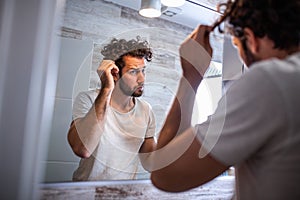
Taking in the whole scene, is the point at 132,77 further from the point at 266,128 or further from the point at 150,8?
the point at 266,128

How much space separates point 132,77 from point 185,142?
0.40 metres

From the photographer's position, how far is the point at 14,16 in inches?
20.4

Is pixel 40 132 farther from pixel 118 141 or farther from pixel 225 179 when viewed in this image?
pixel 225 179

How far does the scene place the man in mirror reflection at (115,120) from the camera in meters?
0.90

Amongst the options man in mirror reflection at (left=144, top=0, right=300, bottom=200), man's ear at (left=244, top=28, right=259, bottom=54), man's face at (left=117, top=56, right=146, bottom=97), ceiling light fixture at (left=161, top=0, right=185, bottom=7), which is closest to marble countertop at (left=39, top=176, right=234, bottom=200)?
man in mirror reflection at (left=144, top=0, right=300, bottom=200)

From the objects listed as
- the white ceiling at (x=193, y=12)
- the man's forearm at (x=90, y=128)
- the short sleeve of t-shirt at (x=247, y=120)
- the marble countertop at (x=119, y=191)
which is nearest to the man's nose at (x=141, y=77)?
the man's forearm at (x=90, y=128)

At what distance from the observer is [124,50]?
98 centimetres

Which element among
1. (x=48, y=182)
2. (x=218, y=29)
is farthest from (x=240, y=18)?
(x=48, y=182)

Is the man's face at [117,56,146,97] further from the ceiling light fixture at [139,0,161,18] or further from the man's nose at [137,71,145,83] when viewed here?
the ceiling light fixture at [139,0,161,18]

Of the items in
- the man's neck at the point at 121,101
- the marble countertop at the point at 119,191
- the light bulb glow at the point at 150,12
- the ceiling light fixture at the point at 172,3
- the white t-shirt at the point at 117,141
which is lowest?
the marble countertop at the point at 119,191

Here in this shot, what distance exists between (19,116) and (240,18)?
575 millimetres

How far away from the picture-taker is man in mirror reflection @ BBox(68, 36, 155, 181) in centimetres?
90

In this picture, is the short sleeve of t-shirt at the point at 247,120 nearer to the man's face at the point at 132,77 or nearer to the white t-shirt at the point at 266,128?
the white t-shirt at the point at 266,128

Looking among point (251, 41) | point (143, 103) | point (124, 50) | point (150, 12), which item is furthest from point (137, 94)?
point (251, 41)
